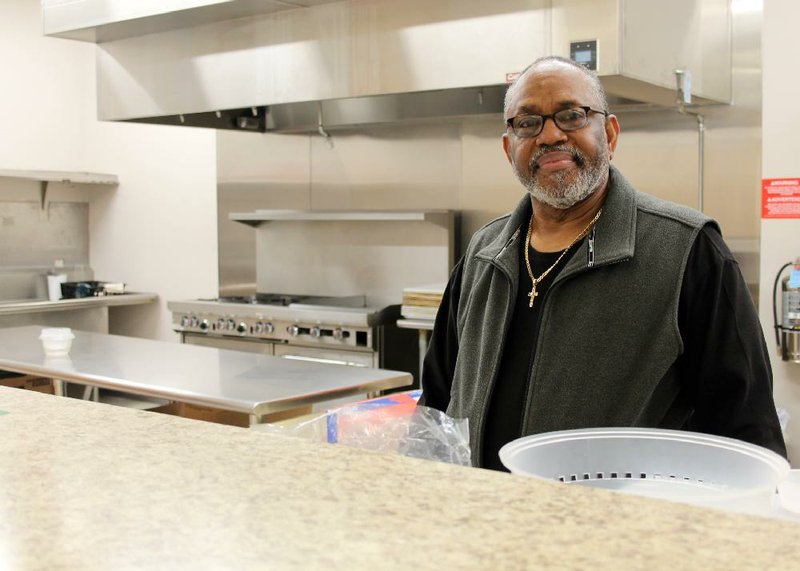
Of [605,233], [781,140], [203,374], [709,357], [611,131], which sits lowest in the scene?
[203,374]

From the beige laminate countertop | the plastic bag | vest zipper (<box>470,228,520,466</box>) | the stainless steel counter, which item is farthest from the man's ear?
the stainless steel counter

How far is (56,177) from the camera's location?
260 inches

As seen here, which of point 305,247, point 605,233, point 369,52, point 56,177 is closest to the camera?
point 605,233

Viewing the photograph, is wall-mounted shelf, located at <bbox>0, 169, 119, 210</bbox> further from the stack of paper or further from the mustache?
the mustache

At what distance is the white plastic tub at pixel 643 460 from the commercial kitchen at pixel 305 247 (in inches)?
0.6

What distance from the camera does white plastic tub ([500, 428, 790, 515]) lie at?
1.16 m


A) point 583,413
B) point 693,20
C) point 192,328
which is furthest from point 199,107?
point 583,413

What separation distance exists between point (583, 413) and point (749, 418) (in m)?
0.31

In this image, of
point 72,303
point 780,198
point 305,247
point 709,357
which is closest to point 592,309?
point 709,357

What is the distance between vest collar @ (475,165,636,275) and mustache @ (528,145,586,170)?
96 mm

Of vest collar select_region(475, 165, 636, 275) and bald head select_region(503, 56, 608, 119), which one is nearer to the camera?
vest collar select_region(475, 165, 636, 275)

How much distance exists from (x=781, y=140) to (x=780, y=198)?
0.23 meters

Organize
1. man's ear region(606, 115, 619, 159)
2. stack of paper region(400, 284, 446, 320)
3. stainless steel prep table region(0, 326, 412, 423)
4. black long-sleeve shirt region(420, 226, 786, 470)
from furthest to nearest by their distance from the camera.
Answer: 1. stack of paper region(400, 284, 446, 320)
2. stainless steel prep table region(0, 326, 412, 423)
3. man's ear region(606, 115, 619, 159)
4. black long-sleeve shirt region(420, 226, 786, 470)

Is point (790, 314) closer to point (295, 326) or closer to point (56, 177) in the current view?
point (295, 326)
